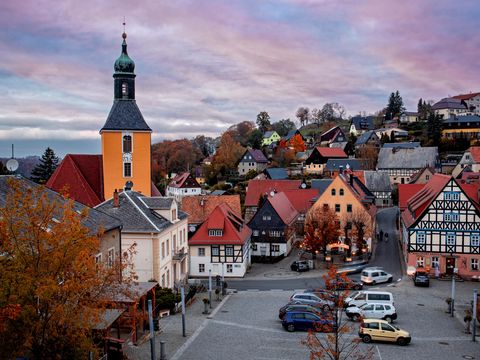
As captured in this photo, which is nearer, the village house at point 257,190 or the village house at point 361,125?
the village house at point 257,190


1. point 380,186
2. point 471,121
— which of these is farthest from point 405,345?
point 471,121

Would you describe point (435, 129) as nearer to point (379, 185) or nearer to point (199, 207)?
point (379, 185)

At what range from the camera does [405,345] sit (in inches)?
1070

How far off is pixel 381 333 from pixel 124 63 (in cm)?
3390

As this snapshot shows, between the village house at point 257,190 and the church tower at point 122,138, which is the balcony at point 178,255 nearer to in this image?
the church tower at point 122,138

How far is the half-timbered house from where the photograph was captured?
1837 inches

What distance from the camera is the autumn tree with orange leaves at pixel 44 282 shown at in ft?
45.6

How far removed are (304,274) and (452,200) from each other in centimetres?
1500

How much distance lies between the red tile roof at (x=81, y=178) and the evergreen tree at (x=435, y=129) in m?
93.0

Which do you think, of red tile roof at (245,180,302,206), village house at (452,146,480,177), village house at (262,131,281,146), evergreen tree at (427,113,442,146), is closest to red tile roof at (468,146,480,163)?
village house at (452,146,480,177)

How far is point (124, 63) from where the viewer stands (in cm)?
4881

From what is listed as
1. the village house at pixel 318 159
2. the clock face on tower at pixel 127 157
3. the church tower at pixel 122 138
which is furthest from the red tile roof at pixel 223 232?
the village house at pixel 318 159

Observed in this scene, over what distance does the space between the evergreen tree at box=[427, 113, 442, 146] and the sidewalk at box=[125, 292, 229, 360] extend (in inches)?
3853

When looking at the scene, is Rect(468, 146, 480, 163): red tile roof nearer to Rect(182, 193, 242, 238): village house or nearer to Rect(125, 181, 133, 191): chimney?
Rect(182, 193, 242, 238): village house
